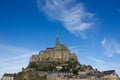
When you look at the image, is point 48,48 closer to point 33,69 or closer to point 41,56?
point 41,56

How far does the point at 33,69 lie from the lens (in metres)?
102

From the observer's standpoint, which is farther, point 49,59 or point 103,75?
point 49,59

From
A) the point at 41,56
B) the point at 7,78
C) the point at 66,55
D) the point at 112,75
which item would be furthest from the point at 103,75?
the point at 7,78

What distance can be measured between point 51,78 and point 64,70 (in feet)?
32.6

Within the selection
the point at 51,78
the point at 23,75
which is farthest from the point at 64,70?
the point at 23,75

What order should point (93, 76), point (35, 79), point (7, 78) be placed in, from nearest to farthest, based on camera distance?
point (93, 76), point (35, 79), point (7, 78)

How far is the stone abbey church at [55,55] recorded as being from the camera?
111200 mm

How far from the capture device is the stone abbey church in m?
111

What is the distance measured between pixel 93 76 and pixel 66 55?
25.1m

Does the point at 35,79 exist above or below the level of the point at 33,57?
below

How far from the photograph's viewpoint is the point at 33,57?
113375 mm

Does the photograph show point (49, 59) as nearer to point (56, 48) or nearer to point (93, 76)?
point (56, 48)

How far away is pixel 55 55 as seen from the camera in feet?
366

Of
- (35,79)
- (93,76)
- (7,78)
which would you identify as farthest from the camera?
(7,78)
